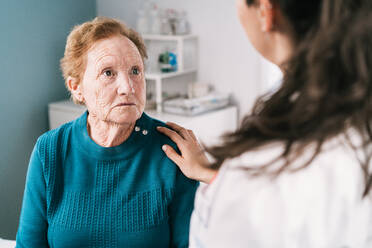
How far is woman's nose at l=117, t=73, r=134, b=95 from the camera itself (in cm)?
116

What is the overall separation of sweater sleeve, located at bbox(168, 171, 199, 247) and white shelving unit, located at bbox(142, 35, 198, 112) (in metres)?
1.46

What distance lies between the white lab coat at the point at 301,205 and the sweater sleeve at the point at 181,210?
566mm

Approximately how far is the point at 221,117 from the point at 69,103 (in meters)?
1.03

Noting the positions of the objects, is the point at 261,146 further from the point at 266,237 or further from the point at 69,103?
the point at 69,103

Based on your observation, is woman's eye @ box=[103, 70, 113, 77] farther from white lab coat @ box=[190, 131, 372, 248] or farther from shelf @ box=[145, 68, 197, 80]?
shelf @ box=[145, 68, 197, 80]

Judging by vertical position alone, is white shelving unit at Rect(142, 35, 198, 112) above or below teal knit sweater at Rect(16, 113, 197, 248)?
above

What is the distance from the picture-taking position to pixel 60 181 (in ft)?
3.87

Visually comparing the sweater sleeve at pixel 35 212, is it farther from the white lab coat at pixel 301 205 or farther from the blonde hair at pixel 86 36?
the white lab coat at pixel 301 205

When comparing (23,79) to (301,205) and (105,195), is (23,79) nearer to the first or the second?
(105,195)

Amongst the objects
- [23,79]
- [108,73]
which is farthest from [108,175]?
[23,79]

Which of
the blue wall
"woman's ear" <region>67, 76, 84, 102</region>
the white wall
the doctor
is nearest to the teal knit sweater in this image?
"woman's ear" <region>67, 76, 84, 102</region>

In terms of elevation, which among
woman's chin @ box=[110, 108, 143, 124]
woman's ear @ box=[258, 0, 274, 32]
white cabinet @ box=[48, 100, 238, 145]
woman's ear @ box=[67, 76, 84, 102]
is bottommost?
white cabinet @ box=[48, 100, 238, 145]

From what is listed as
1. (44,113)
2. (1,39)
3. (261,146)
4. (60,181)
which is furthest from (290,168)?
(44,113)

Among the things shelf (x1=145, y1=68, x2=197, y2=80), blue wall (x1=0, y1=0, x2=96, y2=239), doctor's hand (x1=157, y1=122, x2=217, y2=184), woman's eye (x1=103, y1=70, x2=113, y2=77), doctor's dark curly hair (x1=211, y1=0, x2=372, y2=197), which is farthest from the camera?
shelf (x1=145, y1=68, x2=197, y2=80)
